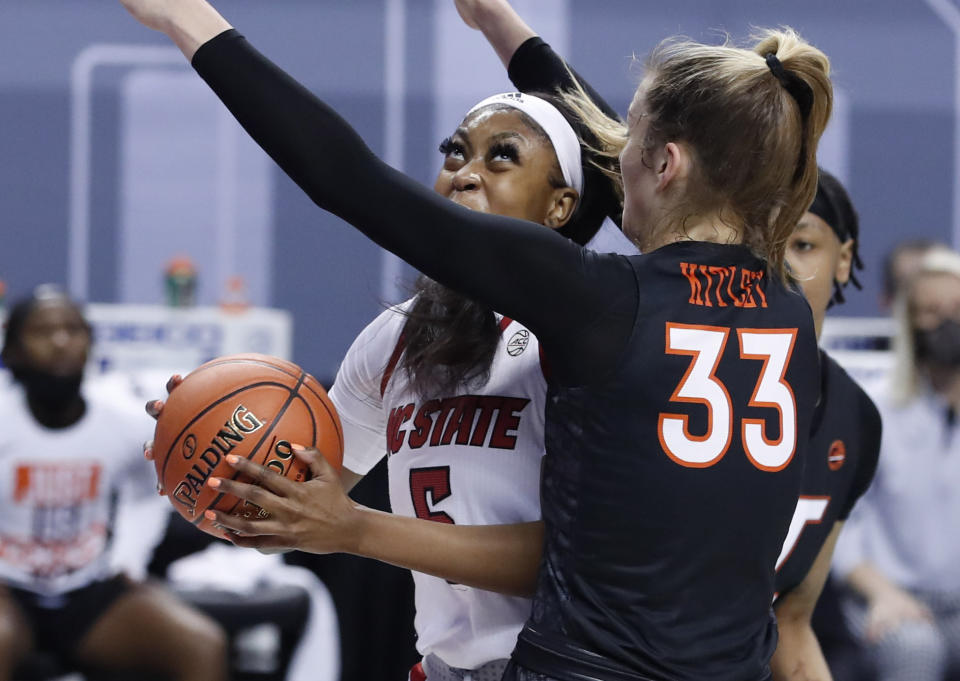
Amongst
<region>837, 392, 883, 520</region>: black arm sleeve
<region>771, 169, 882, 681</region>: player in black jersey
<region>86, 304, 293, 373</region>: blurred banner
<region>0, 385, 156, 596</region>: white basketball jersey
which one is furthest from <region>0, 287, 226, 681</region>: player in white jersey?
<region>837, 392, 883, 520</region>: black arm sleeve

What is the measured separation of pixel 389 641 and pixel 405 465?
2.98 meters

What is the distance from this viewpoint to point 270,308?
920cm

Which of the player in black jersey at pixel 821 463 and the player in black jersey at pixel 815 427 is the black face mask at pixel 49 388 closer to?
the player in black jersey at pixel 815 427

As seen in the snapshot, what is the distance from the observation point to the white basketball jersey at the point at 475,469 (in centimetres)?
217

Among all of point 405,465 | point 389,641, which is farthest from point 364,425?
point 389,641

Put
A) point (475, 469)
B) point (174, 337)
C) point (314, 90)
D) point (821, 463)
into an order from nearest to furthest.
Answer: point (475, 469)
point (821, 463)
point (174, 337)
point (314, 90)

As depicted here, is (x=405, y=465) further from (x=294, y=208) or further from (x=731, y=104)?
(x=294, y=208)

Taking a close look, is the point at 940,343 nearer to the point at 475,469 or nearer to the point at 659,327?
the point at 475,469

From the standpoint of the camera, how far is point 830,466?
2.82 meters

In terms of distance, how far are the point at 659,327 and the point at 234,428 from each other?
2.19 feet

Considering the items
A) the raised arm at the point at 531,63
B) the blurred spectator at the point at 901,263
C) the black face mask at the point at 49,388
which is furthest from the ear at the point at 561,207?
the blurred spectator at the point at 901,263

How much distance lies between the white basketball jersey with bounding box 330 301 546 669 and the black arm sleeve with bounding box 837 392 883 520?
1036 millimetres

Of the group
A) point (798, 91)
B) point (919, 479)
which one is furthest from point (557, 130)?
point (919, 479)

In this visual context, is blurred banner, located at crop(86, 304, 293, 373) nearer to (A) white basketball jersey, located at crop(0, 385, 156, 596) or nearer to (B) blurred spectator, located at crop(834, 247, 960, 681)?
(A) white basketball jersey, located at crop(0, 385, 156, 596)
